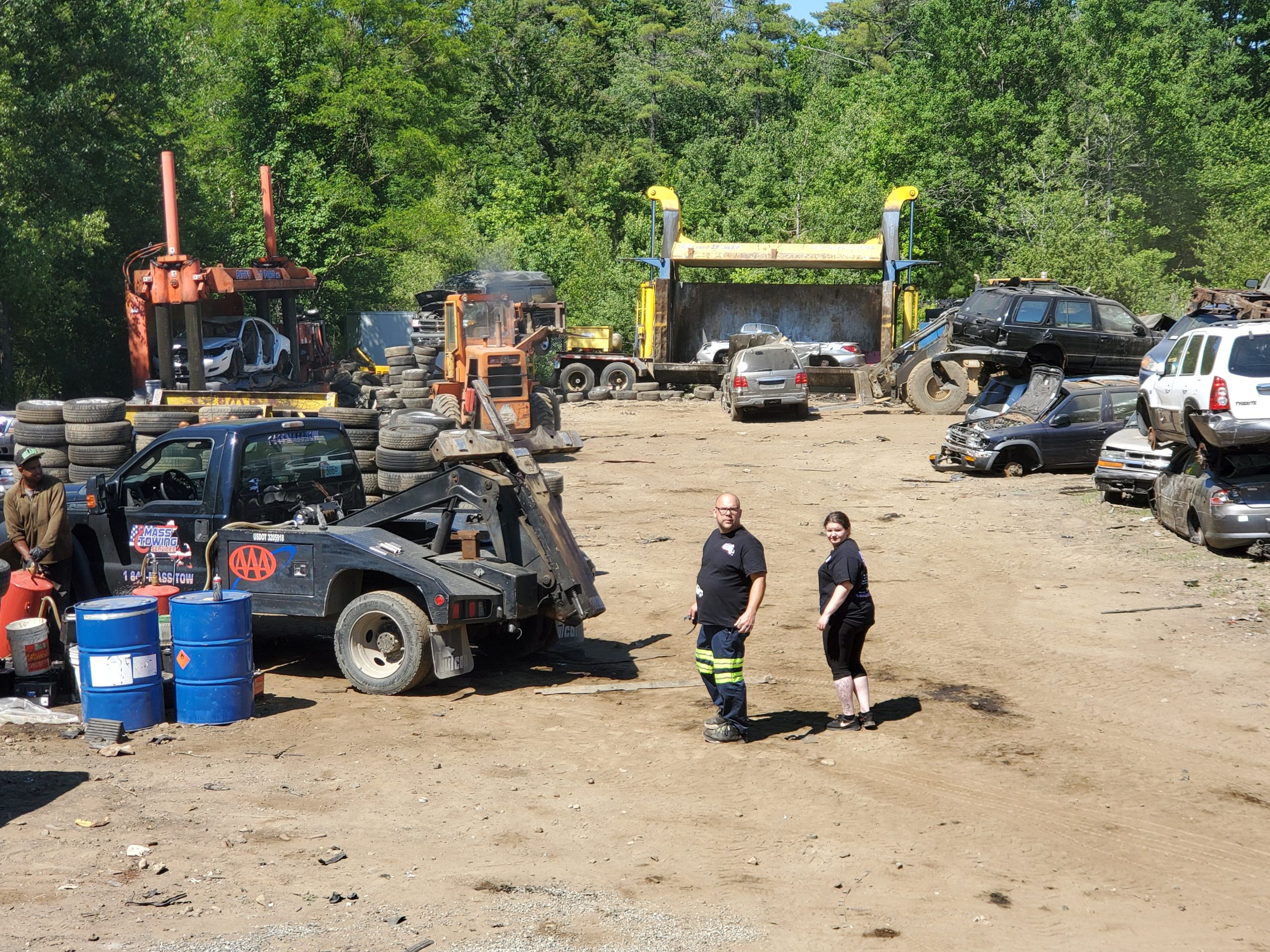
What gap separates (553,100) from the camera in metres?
60.4

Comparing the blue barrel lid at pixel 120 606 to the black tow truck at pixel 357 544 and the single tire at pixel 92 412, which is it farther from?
the single tire at pixel 92 412

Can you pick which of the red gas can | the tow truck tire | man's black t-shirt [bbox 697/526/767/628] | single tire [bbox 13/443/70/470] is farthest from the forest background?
man's black t-shirt [bbox 697/526/767/628]

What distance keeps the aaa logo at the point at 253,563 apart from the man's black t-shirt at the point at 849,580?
156 inches

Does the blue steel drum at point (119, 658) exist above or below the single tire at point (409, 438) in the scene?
below

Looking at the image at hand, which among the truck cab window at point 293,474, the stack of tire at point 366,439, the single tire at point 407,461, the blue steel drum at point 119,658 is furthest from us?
the stack of tire at point 366,439

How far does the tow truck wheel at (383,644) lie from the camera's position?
880cm

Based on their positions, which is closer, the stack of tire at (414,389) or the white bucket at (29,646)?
the white bucket at (29,646)

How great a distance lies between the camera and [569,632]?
943cm

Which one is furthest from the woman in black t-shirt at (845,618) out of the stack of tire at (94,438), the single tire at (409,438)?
the stack of tire at (94,438)

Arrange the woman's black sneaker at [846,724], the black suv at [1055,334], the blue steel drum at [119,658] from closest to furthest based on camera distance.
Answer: the blue steel drum at [119,658] < the woman's black sneaker at [846,724] < the black suv at [1055,334]

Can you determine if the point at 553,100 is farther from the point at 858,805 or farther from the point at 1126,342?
the point at 858,805

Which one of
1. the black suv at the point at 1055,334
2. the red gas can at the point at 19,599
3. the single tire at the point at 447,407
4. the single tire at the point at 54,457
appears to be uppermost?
the black suv at the point at 1055,334

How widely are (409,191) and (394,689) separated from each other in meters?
40.1

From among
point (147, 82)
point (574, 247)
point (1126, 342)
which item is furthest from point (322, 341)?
point (1126, 342)
